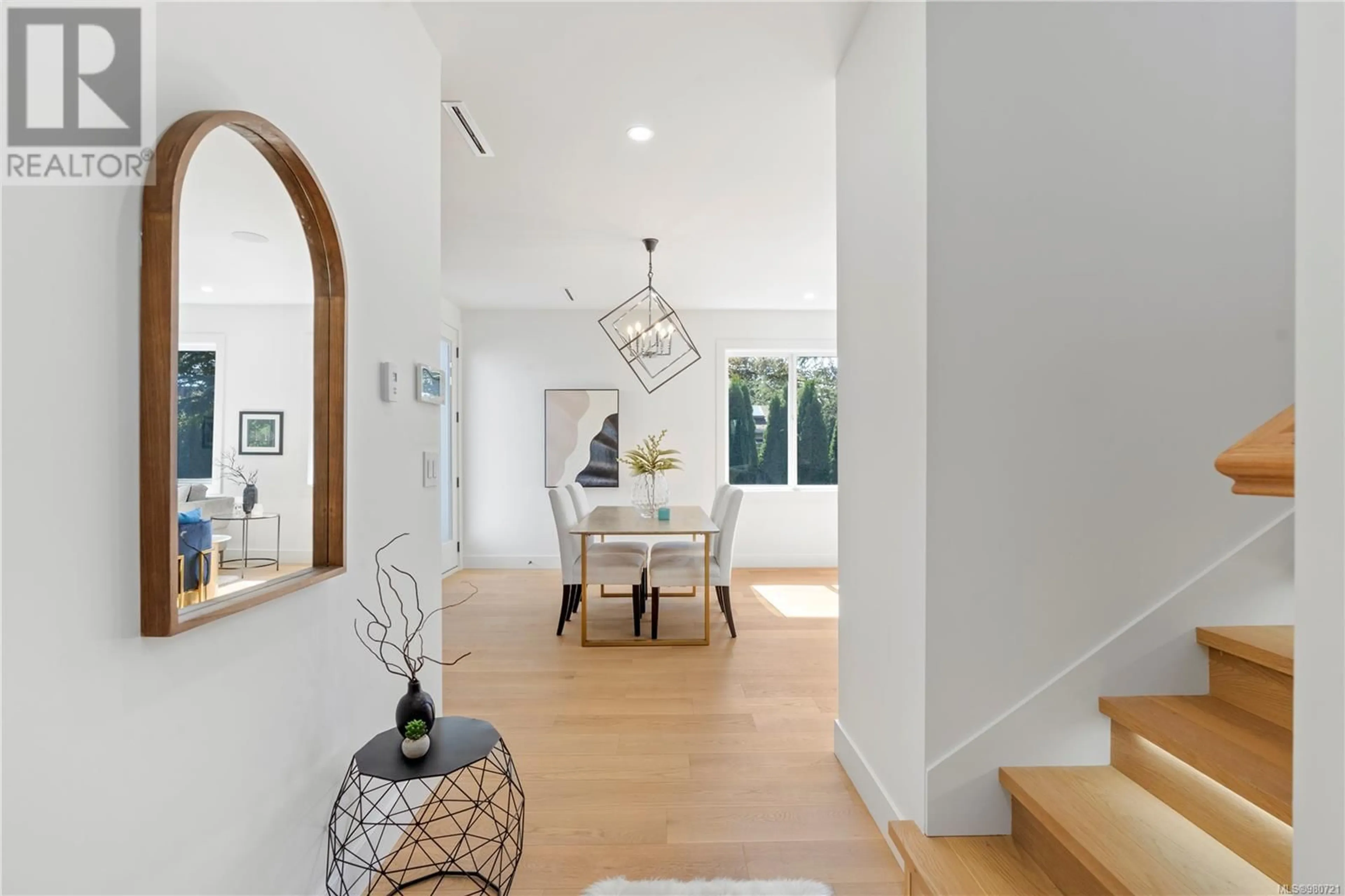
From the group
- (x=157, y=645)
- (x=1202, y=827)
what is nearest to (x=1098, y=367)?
(x=1202, y=827)

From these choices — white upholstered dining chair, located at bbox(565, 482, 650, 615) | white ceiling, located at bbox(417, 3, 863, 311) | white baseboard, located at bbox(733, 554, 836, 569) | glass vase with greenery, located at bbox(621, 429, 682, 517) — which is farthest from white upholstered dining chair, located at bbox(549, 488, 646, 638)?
white baseboard, located at bbox(733, 554, 836, 569)

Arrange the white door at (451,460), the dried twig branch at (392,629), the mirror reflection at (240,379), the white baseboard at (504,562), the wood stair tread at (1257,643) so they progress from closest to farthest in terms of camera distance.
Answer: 1. the mirror reflection at (240,379)
2. the wood stair tread at (1257,643)
3. the dried twig branch at (392,629)
4. the white door at (451,460)
5. the white baseboard at (504,562)

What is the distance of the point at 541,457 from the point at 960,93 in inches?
213

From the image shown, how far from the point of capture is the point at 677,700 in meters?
3.11

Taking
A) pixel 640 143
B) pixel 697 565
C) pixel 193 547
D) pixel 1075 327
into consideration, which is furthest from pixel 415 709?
pixel 697 565

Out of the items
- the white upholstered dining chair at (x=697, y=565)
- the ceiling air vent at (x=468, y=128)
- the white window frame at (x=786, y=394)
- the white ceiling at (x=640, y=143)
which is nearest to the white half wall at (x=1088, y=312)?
the white ceiling at (x=640, y=143)

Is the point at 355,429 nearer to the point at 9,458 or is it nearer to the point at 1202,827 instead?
the point at 9,458

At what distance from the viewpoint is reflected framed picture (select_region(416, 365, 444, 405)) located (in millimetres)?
2166

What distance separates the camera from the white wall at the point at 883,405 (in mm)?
1757

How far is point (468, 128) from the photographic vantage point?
2.81m

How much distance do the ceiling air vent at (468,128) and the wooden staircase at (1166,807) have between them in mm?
2858

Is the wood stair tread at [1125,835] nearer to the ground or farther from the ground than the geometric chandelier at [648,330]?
nearer to the ground

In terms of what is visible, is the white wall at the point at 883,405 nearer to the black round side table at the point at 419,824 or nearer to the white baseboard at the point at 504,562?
the black round side table at the point at 419,824

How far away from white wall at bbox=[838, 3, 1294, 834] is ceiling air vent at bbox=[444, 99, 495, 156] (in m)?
1.71
